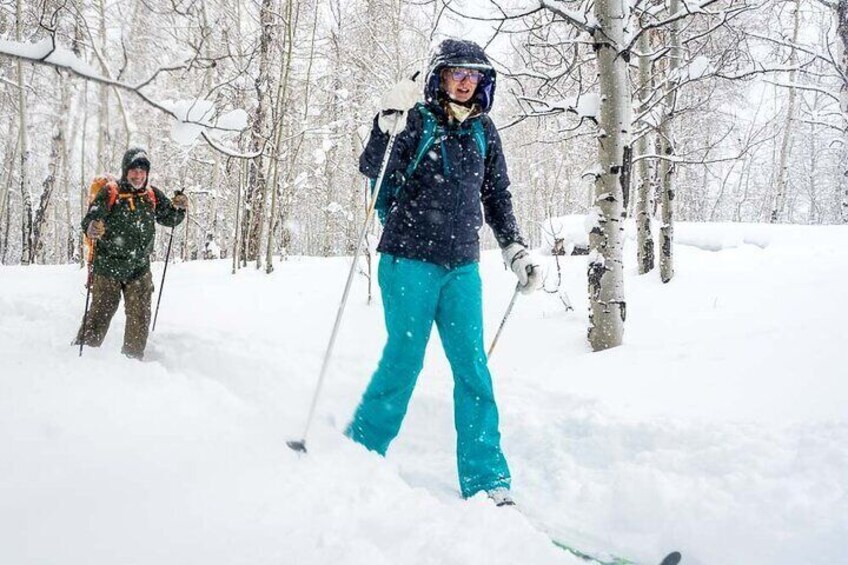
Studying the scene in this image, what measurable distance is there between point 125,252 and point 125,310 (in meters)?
0.53

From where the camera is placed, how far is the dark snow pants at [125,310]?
498 cm

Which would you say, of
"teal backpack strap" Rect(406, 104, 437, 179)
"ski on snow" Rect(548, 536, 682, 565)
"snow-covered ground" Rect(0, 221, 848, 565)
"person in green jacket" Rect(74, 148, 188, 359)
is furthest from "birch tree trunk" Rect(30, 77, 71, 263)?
"ski on snow" Rect(548, 536, 682, 565)

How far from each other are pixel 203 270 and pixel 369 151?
10.0 m

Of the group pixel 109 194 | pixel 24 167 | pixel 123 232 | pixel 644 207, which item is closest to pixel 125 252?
pixel 123 232

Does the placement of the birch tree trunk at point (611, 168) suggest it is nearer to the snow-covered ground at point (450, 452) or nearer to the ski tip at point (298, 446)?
the snow-covered ground at point (450, 452)

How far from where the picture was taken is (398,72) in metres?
11.0

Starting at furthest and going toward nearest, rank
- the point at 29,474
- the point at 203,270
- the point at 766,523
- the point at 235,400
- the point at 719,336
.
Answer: the point at 203,270 < the point at 719,336 < the point at 235,400 < the point at 766,523 < the point at 29,474

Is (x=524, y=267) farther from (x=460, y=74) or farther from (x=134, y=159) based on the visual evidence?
(x=134, y=159)

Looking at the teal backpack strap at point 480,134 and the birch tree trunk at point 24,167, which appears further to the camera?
the birch tree trunk at point 24,167

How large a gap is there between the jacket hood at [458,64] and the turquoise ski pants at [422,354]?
0.87 metres

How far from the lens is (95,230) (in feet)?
15.6

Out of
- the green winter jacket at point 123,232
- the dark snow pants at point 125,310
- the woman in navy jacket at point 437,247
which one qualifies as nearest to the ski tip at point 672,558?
the woman in navy jacket at point 437,247

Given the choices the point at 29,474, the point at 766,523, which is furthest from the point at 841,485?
the point at 29,474

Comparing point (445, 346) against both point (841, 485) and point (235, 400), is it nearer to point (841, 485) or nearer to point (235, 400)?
point (235, 400)
